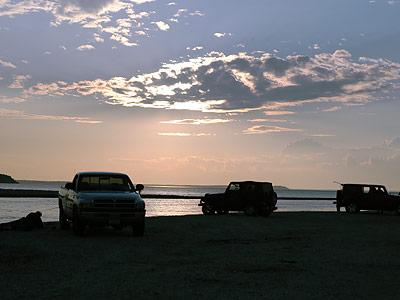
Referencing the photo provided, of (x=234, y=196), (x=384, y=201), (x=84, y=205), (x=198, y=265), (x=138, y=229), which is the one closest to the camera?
(x=198, y=265)

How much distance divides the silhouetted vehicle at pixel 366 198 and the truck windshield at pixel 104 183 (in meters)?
22.3

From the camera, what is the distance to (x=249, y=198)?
32.7 m

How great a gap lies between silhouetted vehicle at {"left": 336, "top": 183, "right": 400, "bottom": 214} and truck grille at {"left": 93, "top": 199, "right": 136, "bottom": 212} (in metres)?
23.3

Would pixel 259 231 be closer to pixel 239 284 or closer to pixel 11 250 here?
pixel 11 250

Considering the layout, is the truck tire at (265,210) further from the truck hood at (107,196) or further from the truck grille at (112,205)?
the truck grille at (112,205)

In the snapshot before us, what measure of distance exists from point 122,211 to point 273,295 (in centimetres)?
1000

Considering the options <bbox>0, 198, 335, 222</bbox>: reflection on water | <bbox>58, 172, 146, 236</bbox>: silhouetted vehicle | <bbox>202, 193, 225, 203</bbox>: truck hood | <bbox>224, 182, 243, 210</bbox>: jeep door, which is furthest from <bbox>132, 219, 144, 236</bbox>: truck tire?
<bbox>0, 198, 335, 222</bbox>: reflection on water

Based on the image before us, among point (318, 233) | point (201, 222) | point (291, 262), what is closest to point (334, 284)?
point (291, 262)

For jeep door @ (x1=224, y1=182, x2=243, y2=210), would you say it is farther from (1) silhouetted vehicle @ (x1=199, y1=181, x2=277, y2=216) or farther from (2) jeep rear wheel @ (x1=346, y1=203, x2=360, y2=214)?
(2) jeep rear wheel @ (x1=346, y1=203, x2=360, y2=214)

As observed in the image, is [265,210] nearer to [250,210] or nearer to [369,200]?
[250,210]

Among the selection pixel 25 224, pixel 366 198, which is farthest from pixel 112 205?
pixel 366 198

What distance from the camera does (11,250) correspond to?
575 inches

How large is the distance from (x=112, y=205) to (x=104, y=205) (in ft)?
0.84

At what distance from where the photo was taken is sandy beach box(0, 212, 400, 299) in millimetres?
9562
